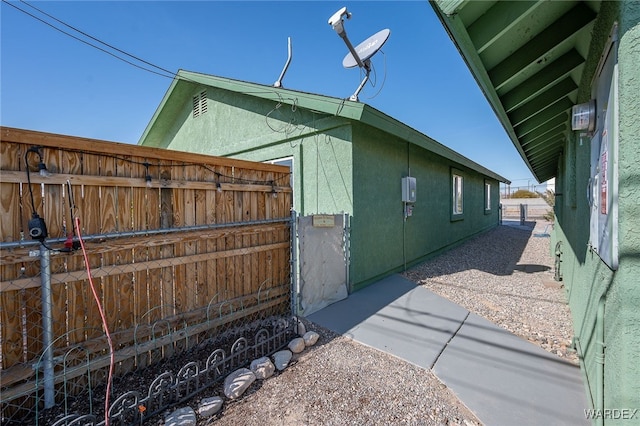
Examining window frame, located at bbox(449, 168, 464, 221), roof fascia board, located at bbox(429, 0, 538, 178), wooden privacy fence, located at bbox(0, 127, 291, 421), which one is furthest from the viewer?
window frame, located at bbox(449, 168, 464, 221)

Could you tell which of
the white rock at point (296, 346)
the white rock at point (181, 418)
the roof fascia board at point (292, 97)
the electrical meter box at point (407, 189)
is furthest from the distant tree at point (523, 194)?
the white rock at point (181, 418)

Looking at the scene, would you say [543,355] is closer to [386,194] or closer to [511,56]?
[511,56]

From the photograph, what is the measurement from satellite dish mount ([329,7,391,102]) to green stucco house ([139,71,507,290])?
3.01ft

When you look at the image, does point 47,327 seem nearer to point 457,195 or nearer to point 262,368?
point 262,368

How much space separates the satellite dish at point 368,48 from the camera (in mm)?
4992

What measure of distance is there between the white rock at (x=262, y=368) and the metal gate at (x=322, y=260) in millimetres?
1319

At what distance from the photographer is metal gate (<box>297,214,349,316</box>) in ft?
14.1

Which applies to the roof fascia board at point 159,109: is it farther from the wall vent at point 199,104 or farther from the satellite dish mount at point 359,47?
the satellite dish mount at point 359,47

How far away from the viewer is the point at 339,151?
5.16 metres

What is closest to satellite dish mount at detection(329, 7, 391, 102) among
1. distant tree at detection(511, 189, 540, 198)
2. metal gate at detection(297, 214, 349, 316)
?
metal gate at detection(297, 214, 349, 316)

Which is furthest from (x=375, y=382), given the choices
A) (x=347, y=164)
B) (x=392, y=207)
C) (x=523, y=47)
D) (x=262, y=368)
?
(x=392, y=207)

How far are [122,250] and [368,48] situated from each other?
504 centimetres

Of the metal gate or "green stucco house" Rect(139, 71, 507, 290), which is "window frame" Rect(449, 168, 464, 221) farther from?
the metal gate

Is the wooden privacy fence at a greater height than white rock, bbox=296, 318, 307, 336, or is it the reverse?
the wooden privacy fence
